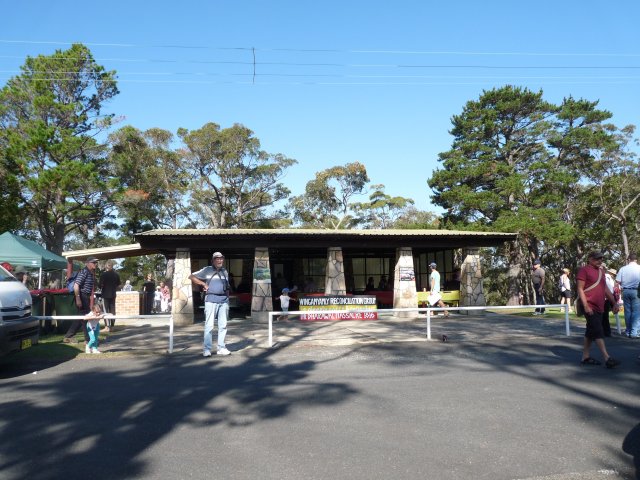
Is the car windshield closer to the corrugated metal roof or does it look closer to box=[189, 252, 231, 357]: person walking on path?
box=[189, 252, 231, 357]: person walking on path

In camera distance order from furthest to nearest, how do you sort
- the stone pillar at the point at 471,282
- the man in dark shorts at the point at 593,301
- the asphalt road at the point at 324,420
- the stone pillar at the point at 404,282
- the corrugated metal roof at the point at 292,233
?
the stone pillar at the point at 471,282 → the stone pillar at the point at 404,282 → the corrugated metal roof at the point at 292,233 → the man in dark shorts at the point at 593,301 → the asphalt road at the point at 324,420

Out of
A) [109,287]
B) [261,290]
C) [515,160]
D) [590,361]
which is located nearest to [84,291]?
[109,287]

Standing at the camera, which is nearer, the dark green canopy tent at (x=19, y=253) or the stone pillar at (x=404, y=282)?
the dark green canopy tent at (x=19, y=253)

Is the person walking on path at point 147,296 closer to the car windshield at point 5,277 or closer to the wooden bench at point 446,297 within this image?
the wooden bench at point 446,297

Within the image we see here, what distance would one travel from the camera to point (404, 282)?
60.0 feet

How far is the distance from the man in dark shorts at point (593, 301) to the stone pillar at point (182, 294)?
11949 millimetres

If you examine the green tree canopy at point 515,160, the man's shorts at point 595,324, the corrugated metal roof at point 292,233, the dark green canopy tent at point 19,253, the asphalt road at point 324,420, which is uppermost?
the green tree canopy at point 515,160

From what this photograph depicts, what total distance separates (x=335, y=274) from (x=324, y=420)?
13001 mm

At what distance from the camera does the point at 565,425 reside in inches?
187

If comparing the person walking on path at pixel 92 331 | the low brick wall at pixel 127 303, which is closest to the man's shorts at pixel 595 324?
the person walking on path at pixel 92 331

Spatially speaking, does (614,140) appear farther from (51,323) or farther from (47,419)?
(47,419)

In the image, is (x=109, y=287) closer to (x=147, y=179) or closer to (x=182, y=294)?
(x=182, y=294)

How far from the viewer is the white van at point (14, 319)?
23.4 ft

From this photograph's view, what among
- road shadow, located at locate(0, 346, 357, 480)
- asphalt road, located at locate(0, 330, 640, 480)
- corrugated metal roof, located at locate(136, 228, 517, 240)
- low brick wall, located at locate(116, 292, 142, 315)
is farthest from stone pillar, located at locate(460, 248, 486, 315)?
road shadow, located at locate(0, 346, 357, 480)
